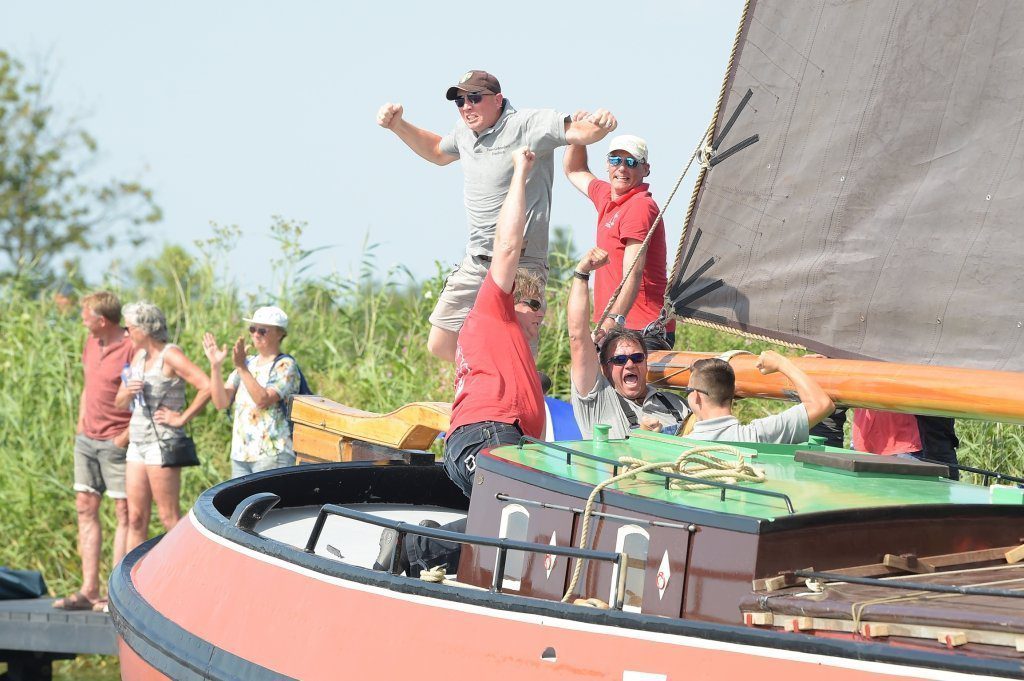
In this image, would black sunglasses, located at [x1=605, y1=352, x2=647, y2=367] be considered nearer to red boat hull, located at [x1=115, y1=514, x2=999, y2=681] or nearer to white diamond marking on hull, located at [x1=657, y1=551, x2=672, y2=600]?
red boat hull, located at [x1=115, y1=514, x2=999, y2=681]

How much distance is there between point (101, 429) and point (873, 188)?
5073 millimetres

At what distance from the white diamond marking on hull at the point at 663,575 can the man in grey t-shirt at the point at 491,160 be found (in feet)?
8.73

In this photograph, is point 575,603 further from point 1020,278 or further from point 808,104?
point 808,104

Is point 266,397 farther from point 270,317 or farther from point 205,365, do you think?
point 205,365

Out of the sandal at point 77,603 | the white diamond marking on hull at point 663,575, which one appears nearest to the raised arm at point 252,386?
the sandal at point 77,603

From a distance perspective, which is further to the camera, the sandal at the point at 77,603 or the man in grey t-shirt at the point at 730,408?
the sandal at the point at 77,603

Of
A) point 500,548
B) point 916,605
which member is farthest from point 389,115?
point 916,605

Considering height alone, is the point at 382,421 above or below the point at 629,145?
below

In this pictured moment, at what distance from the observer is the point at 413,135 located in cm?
706

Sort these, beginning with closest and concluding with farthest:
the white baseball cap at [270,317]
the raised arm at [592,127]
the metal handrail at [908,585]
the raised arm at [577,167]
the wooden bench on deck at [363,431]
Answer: the metal handrail at [908,585] < the raised arm at [592,127] < the wooden bench on deck at [363,431] < the raised arm at [577,167] < the white baseball cap at [270,317]

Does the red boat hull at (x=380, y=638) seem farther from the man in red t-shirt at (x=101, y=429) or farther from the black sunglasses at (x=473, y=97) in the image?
the man in red t-shirt at (x=101, y=429)

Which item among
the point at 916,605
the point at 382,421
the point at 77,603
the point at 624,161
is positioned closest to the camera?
the point at 916,605

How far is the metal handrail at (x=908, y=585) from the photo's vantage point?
3.37 metres

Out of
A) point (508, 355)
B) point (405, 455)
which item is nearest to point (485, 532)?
point (508, 355)
